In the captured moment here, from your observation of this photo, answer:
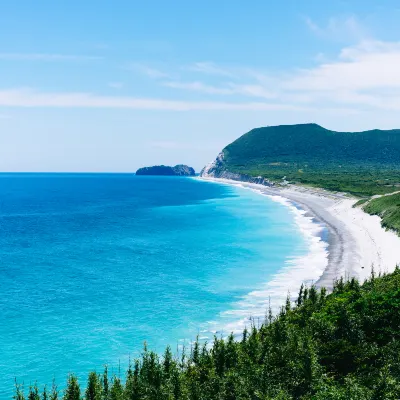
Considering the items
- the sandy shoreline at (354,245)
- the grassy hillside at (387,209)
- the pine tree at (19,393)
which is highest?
the grassy hillside at (387,209)

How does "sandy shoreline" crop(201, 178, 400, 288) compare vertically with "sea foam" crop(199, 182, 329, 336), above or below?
above

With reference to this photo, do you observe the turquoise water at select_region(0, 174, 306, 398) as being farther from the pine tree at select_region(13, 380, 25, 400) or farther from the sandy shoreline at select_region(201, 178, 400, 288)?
the sandy shoreline at select_region(201, 178, 400, 288)

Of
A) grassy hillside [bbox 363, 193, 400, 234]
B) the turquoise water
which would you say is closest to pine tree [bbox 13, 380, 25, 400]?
the turquoise water

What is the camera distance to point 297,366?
111 ft

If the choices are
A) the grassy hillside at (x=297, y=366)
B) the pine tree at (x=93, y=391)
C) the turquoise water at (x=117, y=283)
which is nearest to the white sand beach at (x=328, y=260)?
the turquoise water at (x=117, y=283)

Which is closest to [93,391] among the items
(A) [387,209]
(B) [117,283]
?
(B) [117,283]

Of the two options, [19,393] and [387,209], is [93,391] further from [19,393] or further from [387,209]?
[387,209]

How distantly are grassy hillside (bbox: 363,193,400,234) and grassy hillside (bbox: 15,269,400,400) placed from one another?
206 ft

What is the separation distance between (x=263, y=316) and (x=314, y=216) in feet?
324

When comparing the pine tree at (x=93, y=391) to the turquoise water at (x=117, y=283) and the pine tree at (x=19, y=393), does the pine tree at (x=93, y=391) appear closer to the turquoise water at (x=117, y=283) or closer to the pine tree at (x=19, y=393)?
the pine tree at (x=19, y=393)

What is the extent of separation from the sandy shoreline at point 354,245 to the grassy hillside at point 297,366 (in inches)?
953

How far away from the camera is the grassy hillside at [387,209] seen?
345ft

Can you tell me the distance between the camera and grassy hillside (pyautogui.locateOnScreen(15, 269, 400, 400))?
100ft

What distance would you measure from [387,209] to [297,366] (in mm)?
101020
